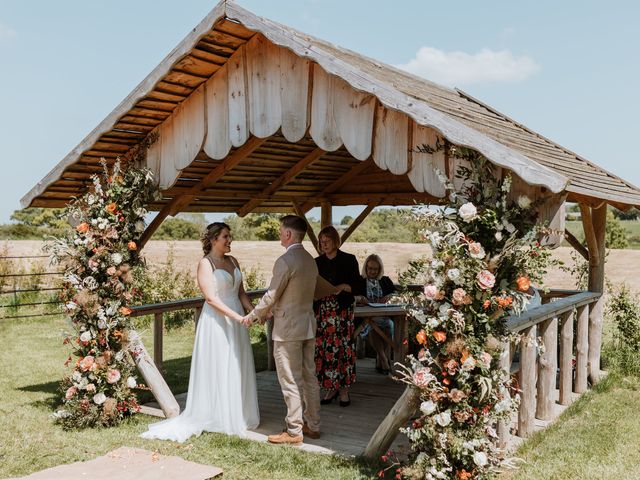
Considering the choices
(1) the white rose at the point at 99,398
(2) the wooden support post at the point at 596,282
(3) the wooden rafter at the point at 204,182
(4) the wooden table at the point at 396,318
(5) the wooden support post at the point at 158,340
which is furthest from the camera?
(2) the wooden support post at the point at 596,282

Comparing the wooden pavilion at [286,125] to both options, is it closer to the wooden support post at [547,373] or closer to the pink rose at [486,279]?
the pink rose at [486,279]

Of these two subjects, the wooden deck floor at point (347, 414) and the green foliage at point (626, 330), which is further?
the green foliage at point (626, 330)

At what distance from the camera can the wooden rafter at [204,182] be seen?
7.77 metres

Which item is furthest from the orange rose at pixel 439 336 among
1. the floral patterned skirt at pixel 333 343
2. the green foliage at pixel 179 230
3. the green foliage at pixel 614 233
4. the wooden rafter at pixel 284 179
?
the green foliage at pixel 179 230

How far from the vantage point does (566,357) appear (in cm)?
751

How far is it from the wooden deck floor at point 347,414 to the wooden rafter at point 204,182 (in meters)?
2.13

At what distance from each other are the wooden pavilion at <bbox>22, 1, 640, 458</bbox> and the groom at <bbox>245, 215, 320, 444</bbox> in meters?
0.99

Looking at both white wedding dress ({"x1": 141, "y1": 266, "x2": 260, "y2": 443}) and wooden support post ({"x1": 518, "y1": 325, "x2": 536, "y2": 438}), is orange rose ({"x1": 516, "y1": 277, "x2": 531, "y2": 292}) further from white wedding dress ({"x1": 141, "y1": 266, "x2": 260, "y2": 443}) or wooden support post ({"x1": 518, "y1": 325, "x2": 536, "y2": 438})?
white wedding dress ({"x1": 141, "y1": 266, "x2": 260, "y2": 443})

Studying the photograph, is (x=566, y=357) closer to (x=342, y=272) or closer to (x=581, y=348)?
(x=581, y=348)

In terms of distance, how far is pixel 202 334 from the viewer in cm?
666

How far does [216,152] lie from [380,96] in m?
2.10

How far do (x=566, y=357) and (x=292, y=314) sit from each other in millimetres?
3362

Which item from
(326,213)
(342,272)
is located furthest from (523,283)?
(326,213)

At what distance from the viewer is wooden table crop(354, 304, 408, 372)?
8.20m
